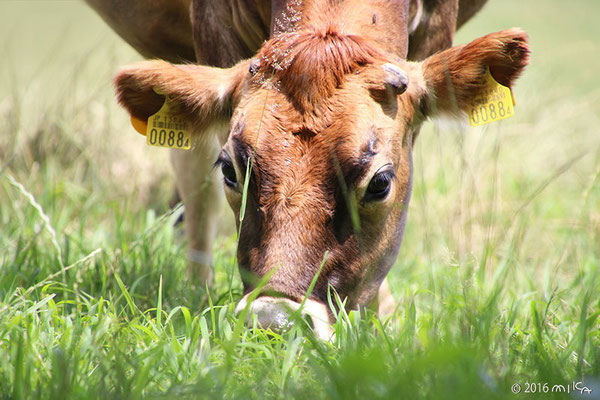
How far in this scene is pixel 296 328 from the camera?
2.56 metres

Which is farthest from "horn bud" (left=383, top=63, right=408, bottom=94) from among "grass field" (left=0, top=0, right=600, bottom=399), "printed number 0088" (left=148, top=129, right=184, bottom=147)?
"printed number 0088" (left=148, top=129, right=184, bottom=147)

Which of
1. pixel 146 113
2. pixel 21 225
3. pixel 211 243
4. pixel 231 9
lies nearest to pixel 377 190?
pixel 146 113

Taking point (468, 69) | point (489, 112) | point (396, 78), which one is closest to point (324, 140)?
point (396, 78)

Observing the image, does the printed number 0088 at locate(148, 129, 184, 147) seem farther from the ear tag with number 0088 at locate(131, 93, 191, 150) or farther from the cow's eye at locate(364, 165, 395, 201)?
the cow's eye at locate(364, 165, 395, 201)

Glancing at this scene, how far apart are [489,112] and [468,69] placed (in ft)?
0.88

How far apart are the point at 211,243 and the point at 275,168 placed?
249cm

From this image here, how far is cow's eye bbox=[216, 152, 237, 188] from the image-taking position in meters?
3.05

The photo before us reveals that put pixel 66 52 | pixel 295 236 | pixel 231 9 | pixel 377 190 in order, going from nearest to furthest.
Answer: pixel 295 236, pixel 377 190, pixel 231 9, pixel 66 52

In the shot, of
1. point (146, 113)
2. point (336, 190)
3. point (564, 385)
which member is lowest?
point (564, 385)

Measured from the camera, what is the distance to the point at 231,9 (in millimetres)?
3980

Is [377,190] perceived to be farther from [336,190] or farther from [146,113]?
[146,113]

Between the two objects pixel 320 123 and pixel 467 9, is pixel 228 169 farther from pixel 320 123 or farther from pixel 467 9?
pixel 467 9

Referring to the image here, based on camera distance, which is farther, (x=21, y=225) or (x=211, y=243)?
(x=211, y=243)

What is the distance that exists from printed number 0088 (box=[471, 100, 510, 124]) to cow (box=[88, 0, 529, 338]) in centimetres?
7
